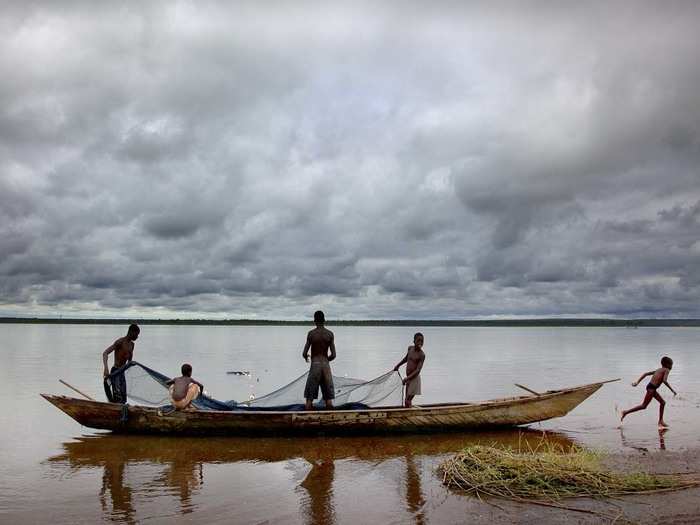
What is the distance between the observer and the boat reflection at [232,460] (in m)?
7.61

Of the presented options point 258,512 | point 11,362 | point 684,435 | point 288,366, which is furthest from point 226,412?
point 11,362

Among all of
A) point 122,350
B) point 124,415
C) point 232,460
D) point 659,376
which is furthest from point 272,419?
point 659,376

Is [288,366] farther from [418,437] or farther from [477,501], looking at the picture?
[477,501]

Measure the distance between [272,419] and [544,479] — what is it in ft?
17.9

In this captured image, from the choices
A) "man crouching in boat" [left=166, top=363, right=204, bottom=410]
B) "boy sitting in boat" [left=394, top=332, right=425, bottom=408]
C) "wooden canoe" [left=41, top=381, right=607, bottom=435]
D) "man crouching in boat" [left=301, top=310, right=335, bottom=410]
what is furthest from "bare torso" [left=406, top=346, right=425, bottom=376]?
"man crouching in boat" [left=166, top=363, right=204, bottom=410]

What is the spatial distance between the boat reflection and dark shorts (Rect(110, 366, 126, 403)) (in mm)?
756

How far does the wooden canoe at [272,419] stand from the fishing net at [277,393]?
0.60 metres

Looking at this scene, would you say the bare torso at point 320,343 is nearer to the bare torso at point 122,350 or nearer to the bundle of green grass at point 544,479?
the bare torso at point 122,350

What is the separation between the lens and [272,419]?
448 inches

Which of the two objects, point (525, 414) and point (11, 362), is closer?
point (525, 414)

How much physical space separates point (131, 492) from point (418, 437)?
5695 millimetres

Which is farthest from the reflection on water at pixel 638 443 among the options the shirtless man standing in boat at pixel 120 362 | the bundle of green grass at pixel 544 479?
the shirtless man standing in boat at pixel 120 362

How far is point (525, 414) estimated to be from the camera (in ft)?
39.8

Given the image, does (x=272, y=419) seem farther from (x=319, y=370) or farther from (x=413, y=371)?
(x=413, y=371)
